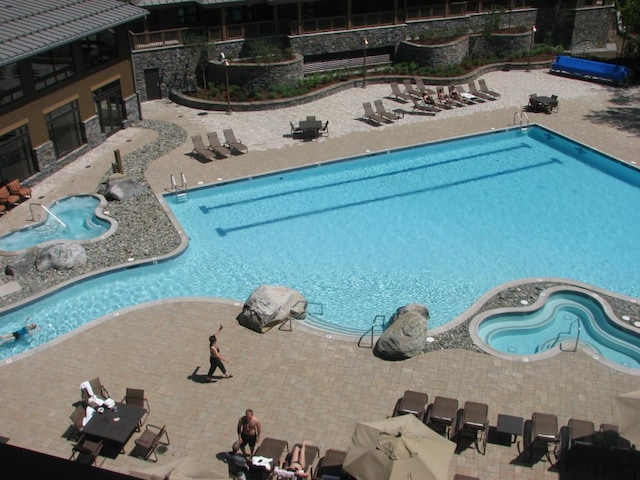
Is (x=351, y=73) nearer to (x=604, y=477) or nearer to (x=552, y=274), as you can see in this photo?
(x=552, y=274)

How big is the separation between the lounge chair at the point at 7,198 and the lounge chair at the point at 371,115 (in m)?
16.2

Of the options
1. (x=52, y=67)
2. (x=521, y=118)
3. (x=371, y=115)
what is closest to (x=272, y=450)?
(x=52, y=67)

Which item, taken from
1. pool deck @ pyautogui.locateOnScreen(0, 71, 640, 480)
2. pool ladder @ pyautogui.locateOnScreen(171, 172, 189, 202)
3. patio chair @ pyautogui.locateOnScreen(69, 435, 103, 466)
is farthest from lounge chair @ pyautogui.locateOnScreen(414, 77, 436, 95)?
patio chair @ pyautogui.locateOnScreen(69, 435, 103, 466)

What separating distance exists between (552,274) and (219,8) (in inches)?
970

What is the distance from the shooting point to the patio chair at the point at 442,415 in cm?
1367

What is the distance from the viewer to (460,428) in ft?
44.5

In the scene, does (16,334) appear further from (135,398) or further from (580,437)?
(580,437)

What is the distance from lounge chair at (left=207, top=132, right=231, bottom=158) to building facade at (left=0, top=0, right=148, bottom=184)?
5.43 meters

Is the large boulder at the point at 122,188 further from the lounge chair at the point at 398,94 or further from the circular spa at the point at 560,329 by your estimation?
the lounge chair at the point at 398,94

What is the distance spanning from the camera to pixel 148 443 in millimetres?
13391

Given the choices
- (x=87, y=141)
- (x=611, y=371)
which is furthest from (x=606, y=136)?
(x=87, y=141)

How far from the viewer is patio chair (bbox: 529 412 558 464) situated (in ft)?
43.0

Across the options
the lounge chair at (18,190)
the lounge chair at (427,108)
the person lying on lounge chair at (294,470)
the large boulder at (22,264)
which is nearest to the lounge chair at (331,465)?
the person lying on lounge chair at (294,470)

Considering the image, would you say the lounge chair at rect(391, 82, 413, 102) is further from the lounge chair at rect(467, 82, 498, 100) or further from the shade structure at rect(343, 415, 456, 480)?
the shade structure at rect(343, 415, 456, 480)
